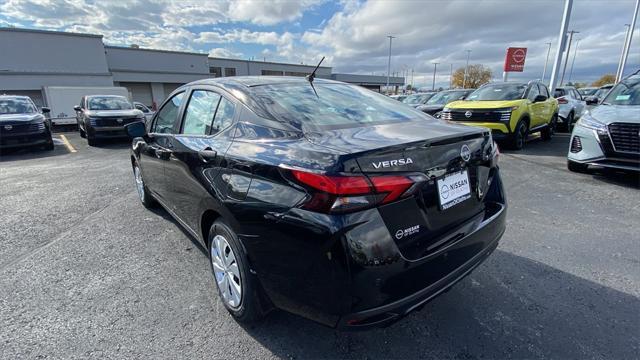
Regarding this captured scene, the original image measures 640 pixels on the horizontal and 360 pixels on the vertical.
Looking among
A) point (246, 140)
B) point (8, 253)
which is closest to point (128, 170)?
point (8, 253)

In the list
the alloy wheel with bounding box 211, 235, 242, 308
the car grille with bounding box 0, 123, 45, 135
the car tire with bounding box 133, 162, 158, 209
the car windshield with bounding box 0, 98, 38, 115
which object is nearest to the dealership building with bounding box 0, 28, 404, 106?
the car windshield with bounding box 0, 98, 38, 115

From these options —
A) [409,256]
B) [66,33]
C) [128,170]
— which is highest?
[66,33]

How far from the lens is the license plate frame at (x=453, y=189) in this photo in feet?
5.98

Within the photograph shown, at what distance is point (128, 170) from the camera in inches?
285

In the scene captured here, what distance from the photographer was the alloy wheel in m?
2.21

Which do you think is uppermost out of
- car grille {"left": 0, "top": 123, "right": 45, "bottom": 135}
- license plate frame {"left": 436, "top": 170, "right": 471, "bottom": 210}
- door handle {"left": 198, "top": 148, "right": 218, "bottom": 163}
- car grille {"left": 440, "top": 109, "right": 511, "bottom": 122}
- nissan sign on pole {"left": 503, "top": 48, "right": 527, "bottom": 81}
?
nissan sign on pole {"left": 503, "top": 48, "right": 527, "bottom": 81}

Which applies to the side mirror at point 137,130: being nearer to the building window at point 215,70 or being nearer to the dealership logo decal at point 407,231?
the dealership logo decal at point 407,231

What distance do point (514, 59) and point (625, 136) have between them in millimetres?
16923

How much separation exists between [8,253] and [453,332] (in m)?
4.30

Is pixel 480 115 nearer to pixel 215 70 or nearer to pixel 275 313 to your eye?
pixel 275 313

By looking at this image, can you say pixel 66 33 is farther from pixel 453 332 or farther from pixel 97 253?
pixel 453 332

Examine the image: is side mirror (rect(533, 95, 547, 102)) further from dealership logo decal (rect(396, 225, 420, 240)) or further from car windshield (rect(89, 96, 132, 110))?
car windshield (rect(89, 96, 132, 110))

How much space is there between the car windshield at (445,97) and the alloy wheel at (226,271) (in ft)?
42.3

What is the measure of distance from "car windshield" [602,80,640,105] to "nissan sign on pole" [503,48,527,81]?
569 inches
